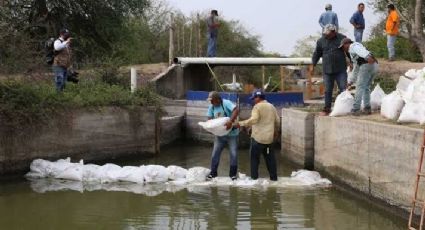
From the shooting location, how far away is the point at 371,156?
9.72 metres

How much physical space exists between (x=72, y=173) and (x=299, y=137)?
202 inches

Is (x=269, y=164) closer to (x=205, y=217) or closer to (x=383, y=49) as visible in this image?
(x=205, y=217)

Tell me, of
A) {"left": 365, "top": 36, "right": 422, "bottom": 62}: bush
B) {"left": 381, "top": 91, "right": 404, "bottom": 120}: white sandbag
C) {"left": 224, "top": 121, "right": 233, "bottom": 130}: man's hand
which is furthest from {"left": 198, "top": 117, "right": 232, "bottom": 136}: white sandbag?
{"left": 365, "top": 36, "right": 422, "bottom": 62}: bush

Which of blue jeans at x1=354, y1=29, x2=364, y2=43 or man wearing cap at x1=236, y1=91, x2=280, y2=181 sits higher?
blue jeans at x1=354, y1=29, x2=364, y2=43

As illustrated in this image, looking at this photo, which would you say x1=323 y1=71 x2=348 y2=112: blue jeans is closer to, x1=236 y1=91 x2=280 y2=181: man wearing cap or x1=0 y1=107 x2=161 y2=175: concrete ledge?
x1=236 y1=91 x2=280 y2=181: man wearing cap

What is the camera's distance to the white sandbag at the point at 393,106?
33.1ft

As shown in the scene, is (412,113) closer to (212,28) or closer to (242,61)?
(242,61)

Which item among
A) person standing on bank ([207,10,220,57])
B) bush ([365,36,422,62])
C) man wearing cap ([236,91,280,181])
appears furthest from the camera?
bush ([365,36,422,62])

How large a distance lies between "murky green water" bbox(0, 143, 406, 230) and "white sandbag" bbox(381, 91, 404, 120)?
156 centimetres

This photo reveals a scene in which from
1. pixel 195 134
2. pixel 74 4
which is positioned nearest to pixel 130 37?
pixel 74 4

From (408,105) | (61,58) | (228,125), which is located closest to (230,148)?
(228,125)

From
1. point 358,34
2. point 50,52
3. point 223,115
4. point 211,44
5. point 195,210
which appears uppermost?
point 358,34

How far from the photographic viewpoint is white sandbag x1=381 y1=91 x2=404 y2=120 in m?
10.1

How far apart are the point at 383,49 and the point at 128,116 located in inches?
528
